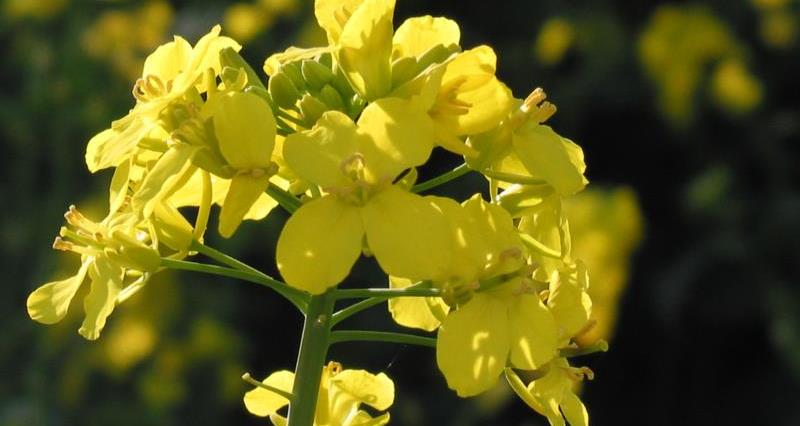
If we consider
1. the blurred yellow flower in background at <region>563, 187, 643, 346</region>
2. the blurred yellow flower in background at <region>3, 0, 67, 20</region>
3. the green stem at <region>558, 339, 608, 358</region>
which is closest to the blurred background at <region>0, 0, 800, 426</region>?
the blurred yellow flower in background at <region>3, 0, 67, 20</region>

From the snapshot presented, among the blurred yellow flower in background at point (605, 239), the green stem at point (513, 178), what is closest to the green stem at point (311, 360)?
the green stem at point (513, 178)

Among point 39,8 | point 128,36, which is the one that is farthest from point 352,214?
point 39,8

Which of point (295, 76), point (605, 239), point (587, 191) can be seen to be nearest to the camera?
point (295, 76)

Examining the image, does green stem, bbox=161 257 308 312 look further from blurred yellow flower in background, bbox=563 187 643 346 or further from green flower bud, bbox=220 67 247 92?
blurred yellow flower in background, bbox=563 187 643 346

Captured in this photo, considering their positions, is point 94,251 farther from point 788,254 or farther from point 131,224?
point 788,254

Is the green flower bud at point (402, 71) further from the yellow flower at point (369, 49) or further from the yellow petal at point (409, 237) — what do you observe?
the yellow petal at point (409, 237)

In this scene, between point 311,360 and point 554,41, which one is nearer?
point 311,360

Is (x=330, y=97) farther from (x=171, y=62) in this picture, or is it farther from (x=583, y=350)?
(x=583, y=350)
